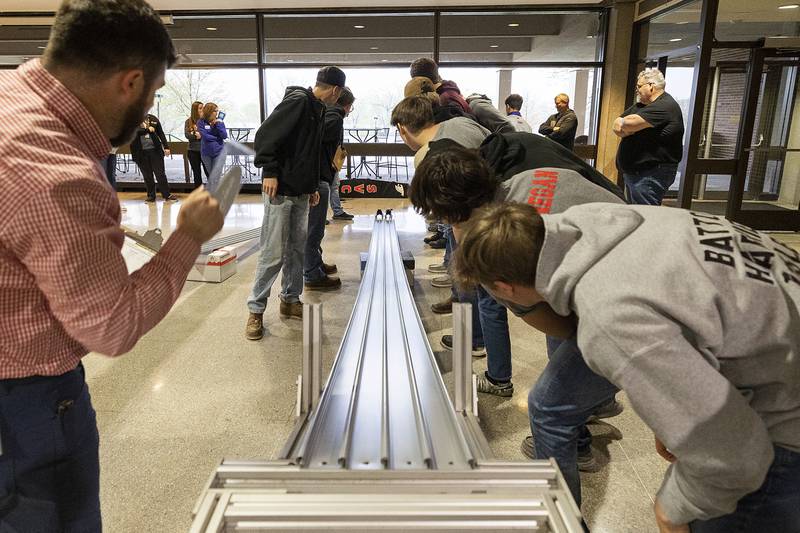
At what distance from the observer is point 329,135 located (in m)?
4.09

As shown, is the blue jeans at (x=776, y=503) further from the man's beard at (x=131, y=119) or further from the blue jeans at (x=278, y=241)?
the blue jeans at (x=278, y=241)

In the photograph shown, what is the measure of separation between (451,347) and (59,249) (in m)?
2.49

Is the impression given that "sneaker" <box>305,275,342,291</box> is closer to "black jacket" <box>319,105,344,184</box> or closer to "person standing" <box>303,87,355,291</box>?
"person standing" <box>303,87,355,291</box>

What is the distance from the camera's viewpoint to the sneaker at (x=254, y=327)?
3.21m

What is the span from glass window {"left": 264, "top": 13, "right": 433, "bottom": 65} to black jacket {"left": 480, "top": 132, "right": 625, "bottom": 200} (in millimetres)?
7379

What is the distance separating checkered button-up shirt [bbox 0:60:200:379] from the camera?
789mm

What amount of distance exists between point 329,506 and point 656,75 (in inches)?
164

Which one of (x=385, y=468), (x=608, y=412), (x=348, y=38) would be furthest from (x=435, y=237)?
(x=348, y=38)

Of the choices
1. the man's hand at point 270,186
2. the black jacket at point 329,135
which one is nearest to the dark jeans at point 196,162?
the black jacket at point 329,135

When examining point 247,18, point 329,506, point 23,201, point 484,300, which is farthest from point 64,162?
point 247,18

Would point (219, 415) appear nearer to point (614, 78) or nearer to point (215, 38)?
point (614, 78)

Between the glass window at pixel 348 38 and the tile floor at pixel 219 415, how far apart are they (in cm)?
616

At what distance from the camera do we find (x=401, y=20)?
876 centimetres

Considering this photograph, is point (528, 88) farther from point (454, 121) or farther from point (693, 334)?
point (693, 334)
